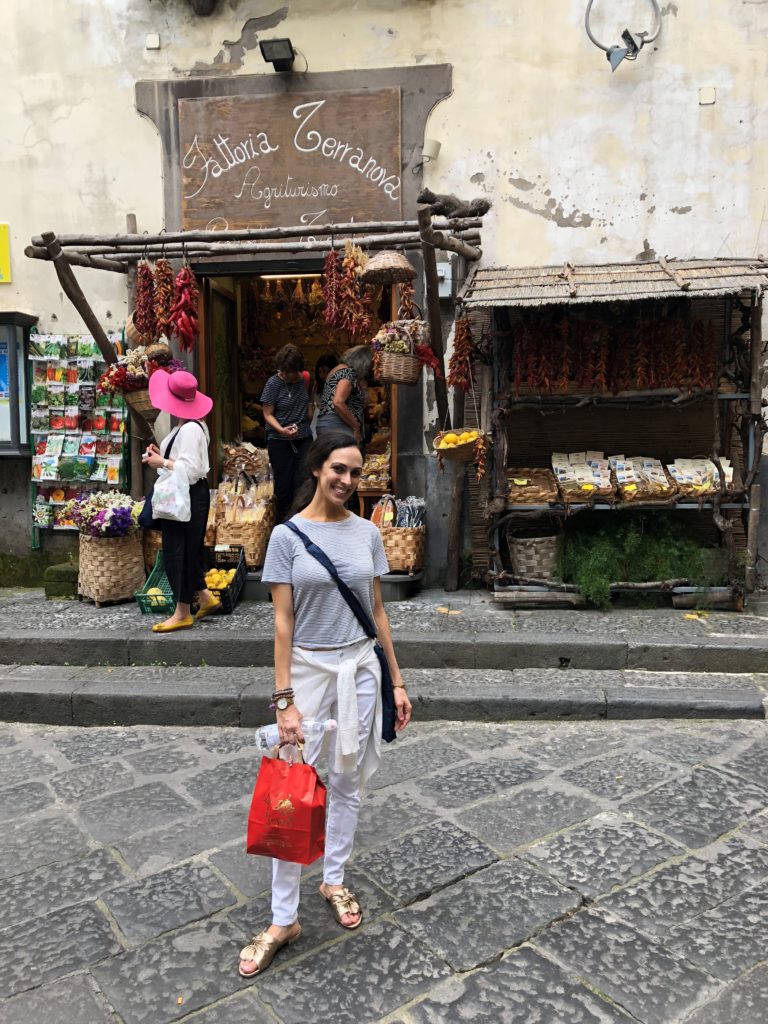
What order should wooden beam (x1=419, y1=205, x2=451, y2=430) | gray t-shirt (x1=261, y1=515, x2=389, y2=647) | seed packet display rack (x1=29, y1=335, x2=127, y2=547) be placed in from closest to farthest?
gray t-shirt (x1=261, y1=515, x2=389, y2=647) < wooden beam (x1=419, y1=205, x2=451, y2=430) < seed packet display rack (x1=29, y1=335, x2=127, y2=547)

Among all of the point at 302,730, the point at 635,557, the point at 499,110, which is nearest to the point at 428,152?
the point at 499,110

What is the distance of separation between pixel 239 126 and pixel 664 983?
7.44 meters

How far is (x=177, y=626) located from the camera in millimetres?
6160

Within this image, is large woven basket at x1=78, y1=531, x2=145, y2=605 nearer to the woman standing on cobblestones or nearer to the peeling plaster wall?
the peeling plaster wall

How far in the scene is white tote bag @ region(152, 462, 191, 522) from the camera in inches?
233

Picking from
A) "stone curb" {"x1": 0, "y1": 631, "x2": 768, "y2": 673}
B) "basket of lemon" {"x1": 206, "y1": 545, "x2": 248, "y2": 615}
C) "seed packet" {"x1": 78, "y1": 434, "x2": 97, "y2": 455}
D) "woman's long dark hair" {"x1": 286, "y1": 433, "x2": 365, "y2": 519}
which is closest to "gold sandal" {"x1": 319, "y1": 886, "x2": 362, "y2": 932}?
"woman's long dark hair" {"x1": 286, "y1": 433, "x2": 365, "y2": 519}

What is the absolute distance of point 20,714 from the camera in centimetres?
531

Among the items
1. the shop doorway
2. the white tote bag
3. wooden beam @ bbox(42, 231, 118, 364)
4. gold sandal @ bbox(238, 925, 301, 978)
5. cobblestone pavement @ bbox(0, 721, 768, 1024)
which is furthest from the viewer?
the shop doorway

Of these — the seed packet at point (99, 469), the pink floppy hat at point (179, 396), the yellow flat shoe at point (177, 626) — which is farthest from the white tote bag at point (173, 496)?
the seed packet at point (99, 469)

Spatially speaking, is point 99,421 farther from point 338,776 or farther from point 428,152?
point 338,776

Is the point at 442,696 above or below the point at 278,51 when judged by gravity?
below

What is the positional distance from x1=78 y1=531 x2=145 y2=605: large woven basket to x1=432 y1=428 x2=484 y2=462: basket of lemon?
280 centimetres

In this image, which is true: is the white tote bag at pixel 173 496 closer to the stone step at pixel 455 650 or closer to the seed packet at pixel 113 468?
the stone step at pixel 455 650

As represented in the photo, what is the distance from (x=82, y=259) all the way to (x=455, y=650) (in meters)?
4.61
